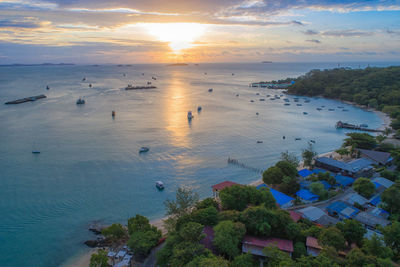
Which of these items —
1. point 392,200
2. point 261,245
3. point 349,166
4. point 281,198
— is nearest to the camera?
point 261,245

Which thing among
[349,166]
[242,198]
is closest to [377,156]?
[349,166]

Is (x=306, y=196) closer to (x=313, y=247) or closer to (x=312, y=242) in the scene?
(x=312, y=242)

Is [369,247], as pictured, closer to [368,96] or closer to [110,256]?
[110,256]

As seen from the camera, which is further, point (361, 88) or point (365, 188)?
point (361, 88)

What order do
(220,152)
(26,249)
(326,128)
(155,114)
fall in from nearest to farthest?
(26,249) → (220,152) → (326,128) → (155,114)

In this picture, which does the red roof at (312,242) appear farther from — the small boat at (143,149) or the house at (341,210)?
the small boat at (143,149)

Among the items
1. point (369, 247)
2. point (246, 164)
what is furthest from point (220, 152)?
point (369, 247)

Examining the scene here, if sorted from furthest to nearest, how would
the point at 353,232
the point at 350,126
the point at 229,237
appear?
the point at 350,126 < the point at 353,232 < the point at 229,237
